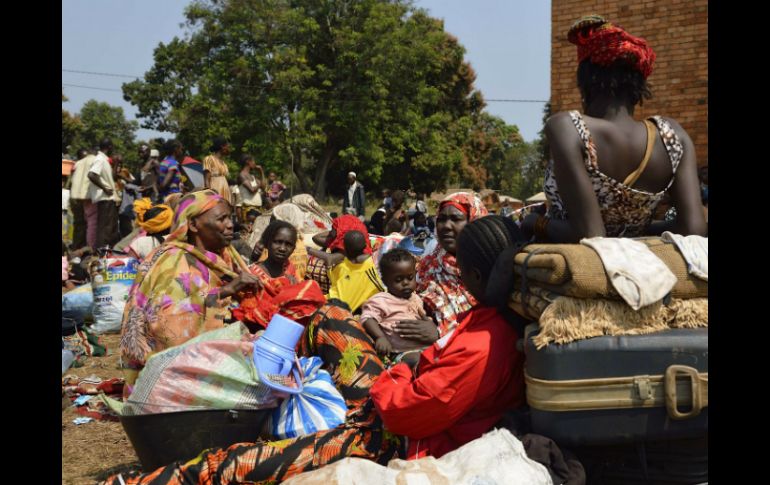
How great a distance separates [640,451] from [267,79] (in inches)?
1127

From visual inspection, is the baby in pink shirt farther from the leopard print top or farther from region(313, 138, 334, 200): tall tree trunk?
region(313, 138, 334, 200): tall tree trunk

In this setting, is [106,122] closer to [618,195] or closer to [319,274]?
[319,274]

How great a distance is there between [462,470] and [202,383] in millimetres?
1266

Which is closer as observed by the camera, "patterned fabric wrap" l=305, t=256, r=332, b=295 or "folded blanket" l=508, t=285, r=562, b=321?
"folded blanket" l=508, t=285, r=562, b=321

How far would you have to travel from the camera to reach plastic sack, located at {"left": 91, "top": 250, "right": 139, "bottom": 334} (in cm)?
686

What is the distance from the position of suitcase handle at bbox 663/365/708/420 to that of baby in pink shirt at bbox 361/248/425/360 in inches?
88.6

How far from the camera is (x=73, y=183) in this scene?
10.2 meters

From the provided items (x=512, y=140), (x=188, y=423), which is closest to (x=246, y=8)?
(x=188, y=423)

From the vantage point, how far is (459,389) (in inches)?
86.2

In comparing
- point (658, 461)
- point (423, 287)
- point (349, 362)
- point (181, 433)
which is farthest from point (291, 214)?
point (658, 461)

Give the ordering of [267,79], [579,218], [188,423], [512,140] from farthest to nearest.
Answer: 1. [512,140]
2. [267,79]
3. [188,423]
4. [579,218]

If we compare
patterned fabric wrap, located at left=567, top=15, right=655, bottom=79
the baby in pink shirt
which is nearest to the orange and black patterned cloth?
the baby in pink shirt
